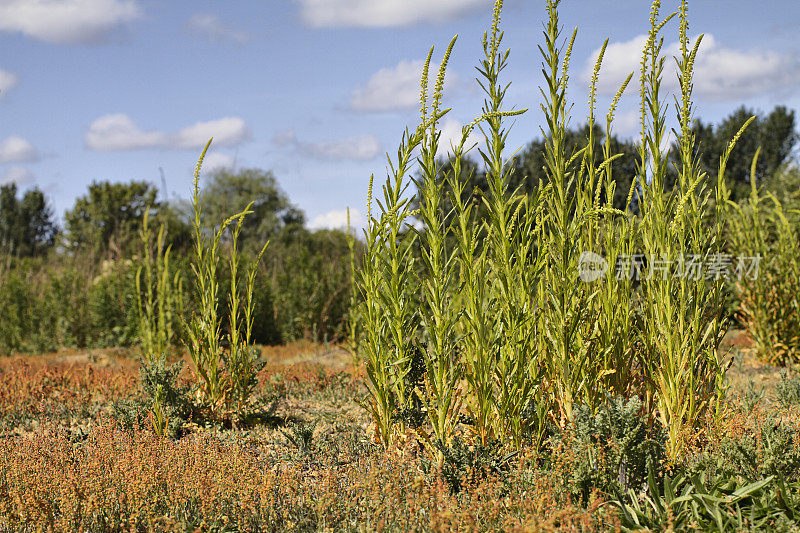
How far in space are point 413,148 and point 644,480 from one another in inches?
98.7

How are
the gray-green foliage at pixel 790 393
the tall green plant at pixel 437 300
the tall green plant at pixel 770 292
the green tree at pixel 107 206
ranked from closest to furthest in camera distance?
the tall green plant at pixel 437 300
the gray-green foliage at pixel 790 393
the tall green plant at pixel 770 292
the green tree at pixel 107 206

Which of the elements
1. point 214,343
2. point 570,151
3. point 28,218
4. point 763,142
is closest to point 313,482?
point 214,343

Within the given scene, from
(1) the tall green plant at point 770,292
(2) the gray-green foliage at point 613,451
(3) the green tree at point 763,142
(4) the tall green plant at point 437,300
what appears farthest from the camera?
(3) the green tree at point 763,142

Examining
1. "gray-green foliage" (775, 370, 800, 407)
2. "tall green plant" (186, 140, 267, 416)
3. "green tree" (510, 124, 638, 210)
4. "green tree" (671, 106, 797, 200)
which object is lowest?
"gray-green foliage" (775, 370, 800, 407)

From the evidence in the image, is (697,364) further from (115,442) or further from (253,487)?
(115,442)

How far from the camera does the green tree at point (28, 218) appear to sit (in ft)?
143

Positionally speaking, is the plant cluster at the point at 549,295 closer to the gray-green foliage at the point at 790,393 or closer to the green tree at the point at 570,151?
the gray-green foliage at the point at 790,393

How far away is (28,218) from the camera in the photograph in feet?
153

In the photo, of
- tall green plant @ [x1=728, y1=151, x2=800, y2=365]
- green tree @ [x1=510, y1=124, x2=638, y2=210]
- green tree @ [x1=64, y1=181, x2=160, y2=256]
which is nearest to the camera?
tall green plant @ [x1=728, y1=151, x2=800, y2=365]

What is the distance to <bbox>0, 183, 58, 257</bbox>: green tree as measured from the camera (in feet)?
143

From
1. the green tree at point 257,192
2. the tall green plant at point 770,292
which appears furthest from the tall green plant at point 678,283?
the green tree at point 257,192

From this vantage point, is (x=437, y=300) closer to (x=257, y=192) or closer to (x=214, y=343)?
(x=214, y=343)

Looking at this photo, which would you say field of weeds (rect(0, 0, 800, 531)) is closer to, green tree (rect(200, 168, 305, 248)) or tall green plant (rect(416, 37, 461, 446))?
tall green plant (rect(416, 37, 461, 446))

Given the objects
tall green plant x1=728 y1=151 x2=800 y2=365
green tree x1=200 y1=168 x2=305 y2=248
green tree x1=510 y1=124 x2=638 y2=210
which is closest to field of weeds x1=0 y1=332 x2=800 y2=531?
tall green plant x1=728 y1=151 x2=800 y2=365
